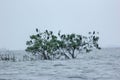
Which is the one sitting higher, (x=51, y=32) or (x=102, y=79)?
(x=51, y=32)

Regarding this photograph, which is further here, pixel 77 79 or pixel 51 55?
pixel 51 55

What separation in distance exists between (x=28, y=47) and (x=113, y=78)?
51.5 metres

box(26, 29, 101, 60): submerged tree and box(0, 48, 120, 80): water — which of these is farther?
box(26, 29, 101, 60): submerged tree

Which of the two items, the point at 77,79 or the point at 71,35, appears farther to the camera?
the point at 71,35

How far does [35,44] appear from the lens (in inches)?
3199

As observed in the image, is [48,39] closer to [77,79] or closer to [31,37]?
[31,37]

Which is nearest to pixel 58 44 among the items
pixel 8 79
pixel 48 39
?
pixel 48 39

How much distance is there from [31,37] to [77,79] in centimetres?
5042

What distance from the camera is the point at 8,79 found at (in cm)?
3362

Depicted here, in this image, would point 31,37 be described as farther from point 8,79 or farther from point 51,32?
point 8,79

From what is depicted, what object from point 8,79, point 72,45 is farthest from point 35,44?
point 8,79

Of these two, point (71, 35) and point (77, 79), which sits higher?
point (71, 35)

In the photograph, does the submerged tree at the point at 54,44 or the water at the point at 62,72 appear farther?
the submerged tree at the point at 54,44

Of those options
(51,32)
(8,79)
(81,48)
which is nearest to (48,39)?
(51,32)
